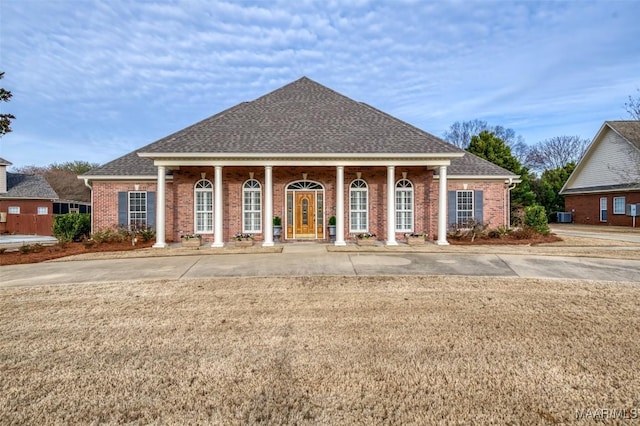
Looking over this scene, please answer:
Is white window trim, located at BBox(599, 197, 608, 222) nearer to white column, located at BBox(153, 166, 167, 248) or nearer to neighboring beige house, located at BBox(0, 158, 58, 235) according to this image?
white column, located at BBox(153, 166, 167, 248)

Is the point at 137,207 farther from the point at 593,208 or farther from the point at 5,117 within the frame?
the point at 593,208

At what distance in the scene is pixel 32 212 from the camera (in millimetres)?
25781

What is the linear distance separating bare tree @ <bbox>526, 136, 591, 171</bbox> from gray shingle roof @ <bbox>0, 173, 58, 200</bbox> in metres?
59.8

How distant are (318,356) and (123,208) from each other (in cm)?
1433

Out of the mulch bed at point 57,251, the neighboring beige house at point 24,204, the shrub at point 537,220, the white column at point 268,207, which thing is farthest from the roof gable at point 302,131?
the neighboring beige house at point 24,204

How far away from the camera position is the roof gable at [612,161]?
23.3 metres

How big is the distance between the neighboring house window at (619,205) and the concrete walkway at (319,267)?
18.5 m

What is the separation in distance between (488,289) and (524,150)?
5525cm

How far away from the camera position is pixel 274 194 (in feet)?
49.2

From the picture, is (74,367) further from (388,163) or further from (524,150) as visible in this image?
(524,150)

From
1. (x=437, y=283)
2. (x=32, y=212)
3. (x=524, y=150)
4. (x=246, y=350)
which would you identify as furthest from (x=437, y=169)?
(x=524, y=150)

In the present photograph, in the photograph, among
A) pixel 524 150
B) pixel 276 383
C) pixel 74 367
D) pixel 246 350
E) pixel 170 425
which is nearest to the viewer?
pixel 170 425

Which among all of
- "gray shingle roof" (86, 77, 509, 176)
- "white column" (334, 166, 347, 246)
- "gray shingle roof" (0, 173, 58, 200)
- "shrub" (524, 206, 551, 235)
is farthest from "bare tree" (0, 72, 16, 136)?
"shrub" (524, 206, 551, 235)

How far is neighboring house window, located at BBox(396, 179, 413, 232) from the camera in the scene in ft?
50.2
